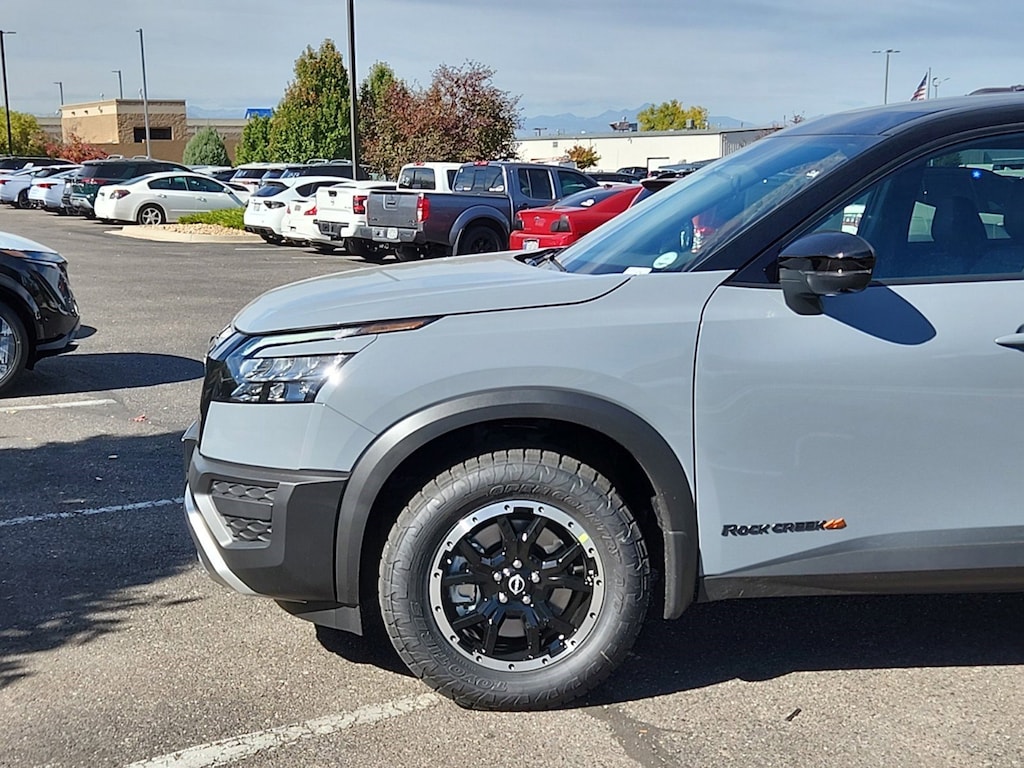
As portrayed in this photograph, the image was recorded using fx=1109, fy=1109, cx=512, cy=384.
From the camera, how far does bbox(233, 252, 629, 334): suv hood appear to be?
3.47 meters

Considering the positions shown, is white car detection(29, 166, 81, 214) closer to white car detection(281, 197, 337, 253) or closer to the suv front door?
white car detection(281, 197, 337, 253)

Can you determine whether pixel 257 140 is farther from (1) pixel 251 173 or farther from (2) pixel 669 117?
(2) pixel 669 117

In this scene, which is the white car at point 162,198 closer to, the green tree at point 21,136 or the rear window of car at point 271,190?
the rear window of car at point 271,190

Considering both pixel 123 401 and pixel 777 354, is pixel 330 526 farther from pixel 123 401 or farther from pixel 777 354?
pixel 123 401

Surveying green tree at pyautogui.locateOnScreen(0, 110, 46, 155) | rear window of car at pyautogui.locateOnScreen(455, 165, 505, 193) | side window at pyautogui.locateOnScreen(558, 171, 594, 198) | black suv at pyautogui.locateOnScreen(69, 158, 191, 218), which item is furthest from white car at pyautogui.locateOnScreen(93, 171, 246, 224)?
green tree at pyautogui.locateOnScreen(0, 110, 46, 155)

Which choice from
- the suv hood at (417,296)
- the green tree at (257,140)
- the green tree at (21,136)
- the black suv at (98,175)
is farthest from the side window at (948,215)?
the green tree at (21,136)

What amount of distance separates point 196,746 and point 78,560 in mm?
1814

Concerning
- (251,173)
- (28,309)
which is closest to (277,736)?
(28,309)

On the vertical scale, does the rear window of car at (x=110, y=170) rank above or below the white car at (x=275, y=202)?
above

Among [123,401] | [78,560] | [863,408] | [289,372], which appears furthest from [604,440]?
[123,401]

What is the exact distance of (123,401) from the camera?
807 cm

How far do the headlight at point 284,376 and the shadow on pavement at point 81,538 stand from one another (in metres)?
1.31

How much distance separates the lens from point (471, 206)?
17438 mm

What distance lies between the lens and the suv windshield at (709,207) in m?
3.65
